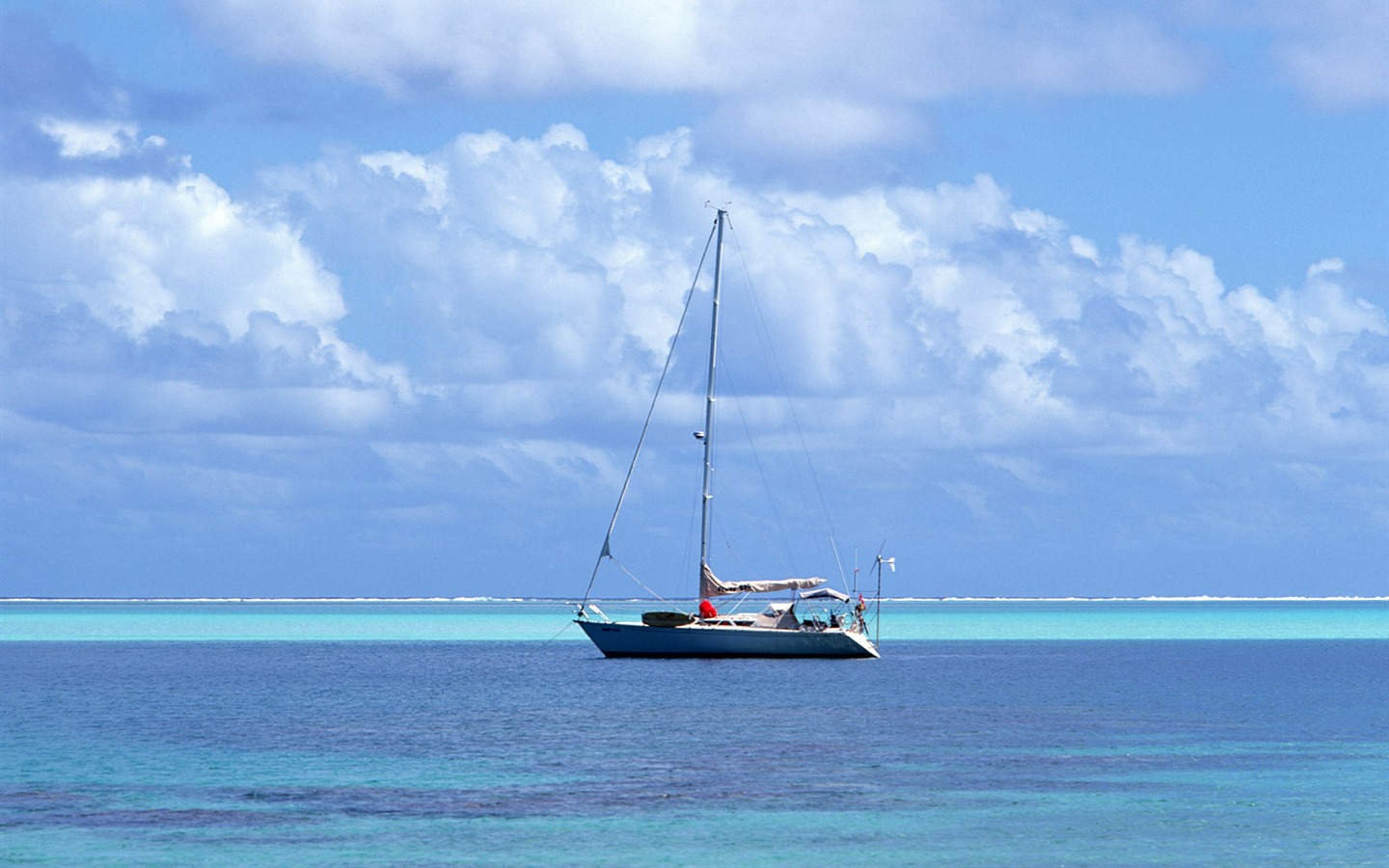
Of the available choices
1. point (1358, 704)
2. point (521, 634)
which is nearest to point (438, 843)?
point (1358, 704)

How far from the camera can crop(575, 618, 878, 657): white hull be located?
87.5 meters

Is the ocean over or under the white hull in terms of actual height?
under

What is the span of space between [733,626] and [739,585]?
2887 mm

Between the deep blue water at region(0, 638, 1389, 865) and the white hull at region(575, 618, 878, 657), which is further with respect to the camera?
the white hull at region(575, 618, 878, 657)

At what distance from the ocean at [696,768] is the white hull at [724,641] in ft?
4.43

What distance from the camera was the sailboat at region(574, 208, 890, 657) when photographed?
3455 inches

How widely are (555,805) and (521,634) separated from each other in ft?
443

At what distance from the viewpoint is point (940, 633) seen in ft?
584

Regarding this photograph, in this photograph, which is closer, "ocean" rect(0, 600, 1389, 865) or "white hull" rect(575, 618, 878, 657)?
"ocean" rect(0, 600, 1389, 865)

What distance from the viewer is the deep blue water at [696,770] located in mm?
35344

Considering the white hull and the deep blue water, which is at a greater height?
the white hull

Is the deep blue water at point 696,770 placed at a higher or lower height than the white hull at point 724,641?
lower

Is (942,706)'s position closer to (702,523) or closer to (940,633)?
(702,523)

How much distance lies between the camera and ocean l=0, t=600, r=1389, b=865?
116 ft
